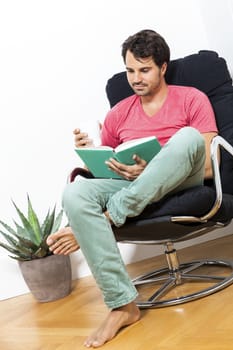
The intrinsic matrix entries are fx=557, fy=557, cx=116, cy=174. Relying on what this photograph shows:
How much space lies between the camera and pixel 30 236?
2746mm

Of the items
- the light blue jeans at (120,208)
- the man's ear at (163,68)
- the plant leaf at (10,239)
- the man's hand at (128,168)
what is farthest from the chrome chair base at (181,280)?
the man's ear at (163,68)

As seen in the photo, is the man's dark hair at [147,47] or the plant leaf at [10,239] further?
the plant leaf at [10,239]

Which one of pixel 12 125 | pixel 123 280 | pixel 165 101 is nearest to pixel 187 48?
pixel 165 101

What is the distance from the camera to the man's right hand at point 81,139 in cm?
227

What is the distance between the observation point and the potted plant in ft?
8.84

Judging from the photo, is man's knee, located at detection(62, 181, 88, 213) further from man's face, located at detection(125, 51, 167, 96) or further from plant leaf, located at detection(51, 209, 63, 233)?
plant leaf, located at detection(51, 209, 63, 233)

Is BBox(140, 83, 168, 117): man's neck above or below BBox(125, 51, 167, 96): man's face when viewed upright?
below

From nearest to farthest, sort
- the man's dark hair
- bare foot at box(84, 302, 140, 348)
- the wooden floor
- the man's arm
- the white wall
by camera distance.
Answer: the wooden floor < bare foot at box(84, 302, 140, 348) < the man's arm < the man's dark hair < the white wall

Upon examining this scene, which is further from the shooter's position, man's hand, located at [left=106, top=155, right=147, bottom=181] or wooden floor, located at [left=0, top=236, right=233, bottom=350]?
man's hand, located at [left=106, top=155, right=147, bottom=181]

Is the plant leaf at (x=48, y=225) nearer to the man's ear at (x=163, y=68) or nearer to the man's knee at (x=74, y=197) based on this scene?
the man's knee at (x=74, y=197)

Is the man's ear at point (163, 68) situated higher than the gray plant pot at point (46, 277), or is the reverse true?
the man's ear at point (163, 68)

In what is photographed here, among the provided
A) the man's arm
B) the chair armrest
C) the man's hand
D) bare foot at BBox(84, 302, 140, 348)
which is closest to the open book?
the man's hand

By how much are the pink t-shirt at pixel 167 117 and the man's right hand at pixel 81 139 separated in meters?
0.24

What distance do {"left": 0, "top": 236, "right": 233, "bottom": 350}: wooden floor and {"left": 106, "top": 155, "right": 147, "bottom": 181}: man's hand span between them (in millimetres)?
515
